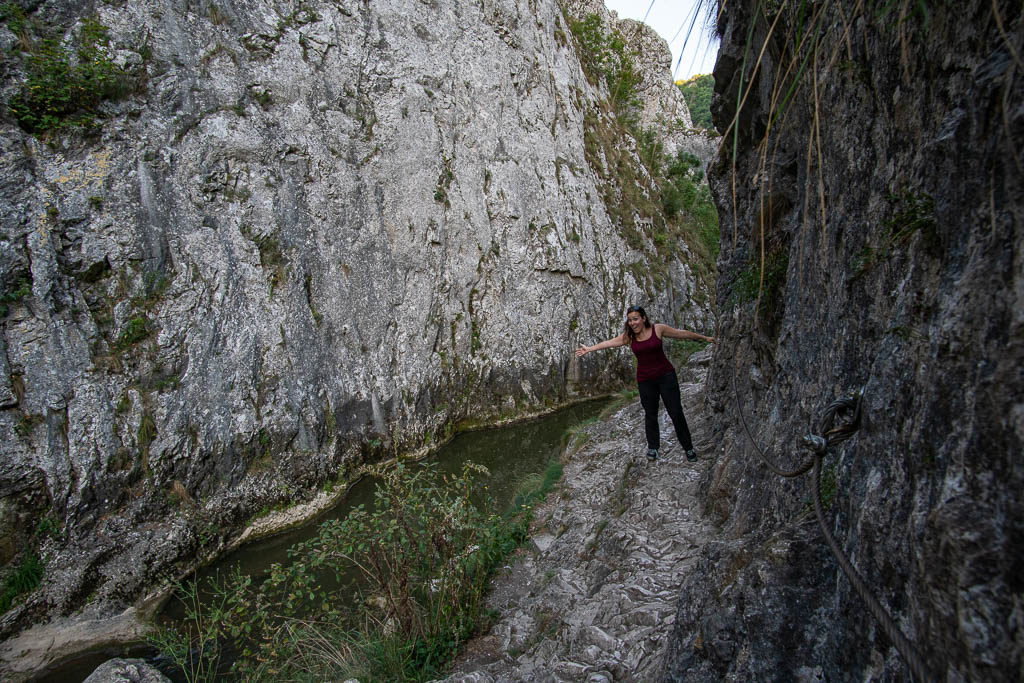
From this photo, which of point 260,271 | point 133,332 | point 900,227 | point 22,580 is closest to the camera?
point 900,227

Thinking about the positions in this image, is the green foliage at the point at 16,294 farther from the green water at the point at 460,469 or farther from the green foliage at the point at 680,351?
the green foliage at the point at 680,351

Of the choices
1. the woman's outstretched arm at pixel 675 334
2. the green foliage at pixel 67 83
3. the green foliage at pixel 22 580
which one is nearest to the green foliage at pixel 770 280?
the woman's outstretched arm at pixel 675 334

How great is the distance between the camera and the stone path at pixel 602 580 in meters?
3.10

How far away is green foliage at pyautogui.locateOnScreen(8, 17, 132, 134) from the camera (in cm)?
723

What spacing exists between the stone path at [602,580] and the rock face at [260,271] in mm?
3352

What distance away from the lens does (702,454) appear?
496 cm

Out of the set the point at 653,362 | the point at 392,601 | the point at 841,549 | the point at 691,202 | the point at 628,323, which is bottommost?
the point at 392,601

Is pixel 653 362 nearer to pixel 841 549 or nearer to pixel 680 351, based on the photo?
pixel 841 549

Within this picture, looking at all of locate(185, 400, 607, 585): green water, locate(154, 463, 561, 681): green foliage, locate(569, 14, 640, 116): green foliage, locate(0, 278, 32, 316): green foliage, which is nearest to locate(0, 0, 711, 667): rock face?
locate(0, 278, 32, 316): green foliage

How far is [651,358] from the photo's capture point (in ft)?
15.4

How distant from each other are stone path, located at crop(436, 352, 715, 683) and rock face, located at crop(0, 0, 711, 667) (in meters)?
3.35

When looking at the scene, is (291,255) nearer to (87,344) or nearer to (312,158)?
(312,158)

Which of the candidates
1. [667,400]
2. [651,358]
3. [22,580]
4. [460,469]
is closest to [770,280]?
[651,358]

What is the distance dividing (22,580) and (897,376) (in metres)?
8.76
